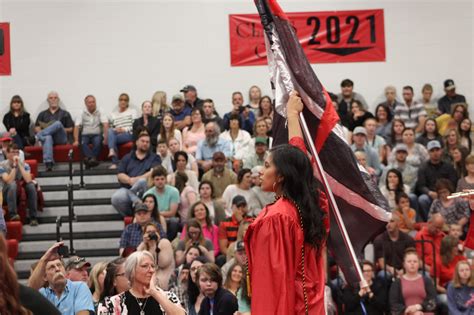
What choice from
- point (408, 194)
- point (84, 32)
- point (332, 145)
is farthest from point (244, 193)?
point (332, 145)

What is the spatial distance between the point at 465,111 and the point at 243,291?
8502mm

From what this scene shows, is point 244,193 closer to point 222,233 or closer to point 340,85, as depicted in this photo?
point 222,233

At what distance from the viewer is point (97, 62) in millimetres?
18047

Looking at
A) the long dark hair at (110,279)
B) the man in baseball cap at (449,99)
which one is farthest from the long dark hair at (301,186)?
the man in baseball cap at (449,99)

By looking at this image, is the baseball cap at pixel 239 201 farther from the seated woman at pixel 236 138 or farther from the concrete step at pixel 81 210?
the concrete step at pixel 81 210

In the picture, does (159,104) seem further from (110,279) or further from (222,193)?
(110,279)

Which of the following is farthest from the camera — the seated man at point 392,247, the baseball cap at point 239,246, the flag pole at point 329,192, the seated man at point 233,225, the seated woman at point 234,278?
the seated man at point 233,225

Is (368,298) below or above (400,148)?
below

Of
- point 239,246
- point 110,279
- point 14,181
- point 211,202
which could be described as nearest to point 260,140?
point 211,202

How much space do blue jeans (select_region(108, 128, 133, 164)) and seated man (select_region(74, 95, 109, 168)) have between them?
0.26 metres

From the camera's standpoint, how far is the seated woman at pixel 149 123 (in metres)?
16.0

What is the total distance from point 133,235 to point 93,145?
4296 mm

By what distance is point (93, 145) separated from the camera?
53.7 ft

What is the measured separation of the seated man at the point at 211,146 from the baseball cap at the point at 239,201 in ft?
Result: 7.29
